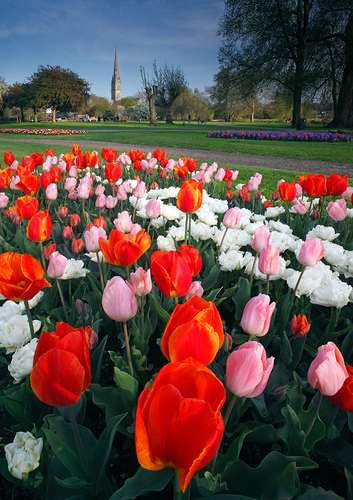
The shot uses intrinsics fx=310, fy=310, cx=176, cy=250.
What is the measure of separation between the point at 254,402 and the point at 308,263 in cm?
59

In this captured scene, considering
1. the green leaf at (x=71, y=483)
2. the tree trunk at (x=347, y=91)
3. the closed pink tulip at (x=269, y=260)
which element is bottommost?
the green leaf at (x=71, y=483)

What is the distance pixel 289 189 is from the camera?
2408mm

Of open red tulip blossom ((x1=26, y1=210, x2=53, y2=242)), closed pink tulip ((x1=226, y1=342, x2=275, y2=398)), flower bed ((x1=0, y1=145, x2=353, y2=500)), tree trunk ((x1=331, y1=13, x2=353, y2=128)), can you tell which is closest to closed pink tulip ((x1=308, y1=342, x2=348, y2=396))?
flower bed ((x1=0, y1=145, x2=353, y2=500))

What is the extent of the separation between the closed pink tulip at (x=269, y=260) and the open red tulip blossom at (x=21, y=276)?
2.71 feet

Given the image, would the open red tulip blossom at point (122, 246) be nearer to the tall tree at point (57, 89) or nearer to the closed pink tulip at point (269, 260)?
the closed pink tulip at point (269, 260)

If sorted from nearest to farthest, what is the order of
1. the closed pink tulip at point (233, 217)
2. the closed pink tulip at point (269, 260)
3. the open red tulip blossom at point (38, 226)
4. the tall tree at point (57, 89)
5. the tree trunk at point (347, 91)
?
the closed pink tulip at point (269, 260) → the open red tulip blossom at point (38, 226) → the closed pink tulip at point (233, 217) → the tree trunk at point (347, 91) → the tall tree at point (57, 89)

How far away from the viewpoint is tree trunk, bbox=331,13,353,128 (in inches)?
899

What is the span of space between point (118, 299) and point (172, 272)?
0.19m

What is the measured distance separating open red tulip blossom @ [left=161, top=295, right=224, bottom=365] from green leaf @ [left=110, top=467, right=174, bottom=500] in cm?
28

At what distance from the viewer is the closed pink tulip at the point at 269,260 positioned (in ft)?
4.15

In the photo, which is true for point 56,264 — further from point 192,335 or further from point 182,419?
point 182,419

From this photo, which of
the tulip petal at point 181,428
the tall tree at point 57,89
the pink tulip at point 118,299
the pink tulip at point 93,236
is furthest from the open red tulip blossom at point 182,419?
the tall tree at point 57,89

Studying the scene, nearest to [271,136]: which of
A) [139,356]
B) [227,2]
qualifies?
[227,2]

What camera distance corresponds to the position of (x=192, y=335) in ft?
2.15
